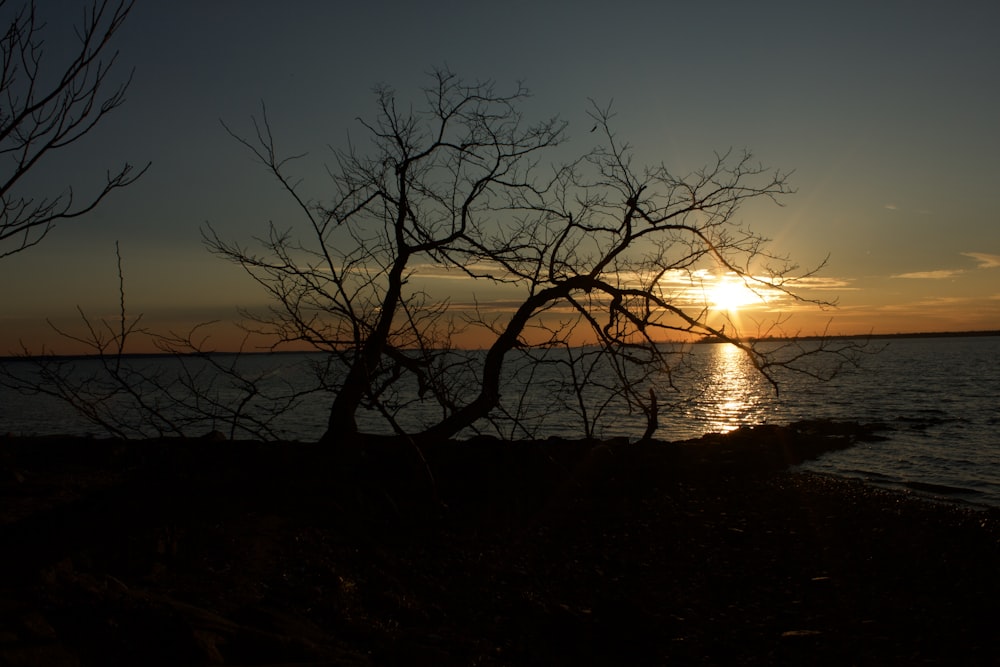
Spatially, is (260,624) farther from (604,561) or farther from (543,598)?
(604,561)

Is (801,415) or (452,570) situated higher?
(452,570)

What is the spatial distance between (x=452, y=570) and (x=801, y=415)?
38782 millimetres

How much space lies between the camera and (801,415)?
4238 cm

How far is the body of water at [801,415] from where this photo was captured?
407 inches

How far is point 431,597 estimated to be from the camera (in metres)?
7.63

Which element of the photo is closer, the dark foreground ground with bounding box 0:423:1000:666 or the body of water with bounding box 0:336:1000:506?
the dark foreground ground with bounding box 0:423:1000:666

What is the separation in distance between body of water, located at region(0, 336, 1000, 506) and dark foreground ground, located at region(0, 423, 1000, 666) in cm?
122

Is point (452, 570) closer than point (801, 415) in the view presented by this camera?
Yes

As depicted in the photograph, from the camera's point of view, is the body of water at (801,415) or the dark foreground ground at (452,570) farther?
the body of water at (801,415)

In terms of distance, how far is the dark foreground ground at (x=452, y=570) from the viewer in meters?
4.79

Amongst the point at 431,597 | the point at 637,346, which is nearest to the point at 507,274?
the point at 637,346

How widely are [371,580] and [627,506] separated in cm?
733

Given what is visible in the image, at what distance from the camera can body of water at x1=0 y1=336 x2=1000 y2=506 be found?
1033 cm

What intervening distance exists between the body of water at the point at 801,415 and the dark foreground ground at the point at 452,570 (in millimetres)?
1220
